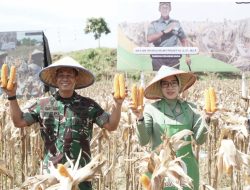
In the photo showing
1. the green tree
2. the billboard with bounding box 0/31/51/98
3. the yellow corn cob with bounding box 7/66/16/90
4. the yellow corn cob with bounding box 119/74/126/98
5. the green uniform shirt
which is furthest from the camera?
the green tree

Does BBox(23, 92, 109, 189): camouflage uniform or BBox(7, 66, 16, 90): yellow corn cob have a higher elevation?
BBox(7, 66, 16, 90): yellow corn cob

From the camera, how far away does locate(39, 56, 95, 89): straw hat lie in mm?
2785

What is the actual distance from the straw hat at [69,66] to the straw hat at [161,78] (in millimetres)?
367

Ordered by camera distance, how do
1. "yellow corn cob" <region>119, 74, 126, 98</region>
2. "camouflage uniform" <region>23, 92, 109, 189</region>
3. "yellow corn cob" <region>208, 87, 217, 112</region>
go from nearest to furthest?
1. "yellow corn cob" <region>119, 74, 126, 98</region>
2. "yellow corn cob" <region>208, 87, 217, 112</region>
3. "camouflage uniform" <region>23, 92, 109, 189</region>

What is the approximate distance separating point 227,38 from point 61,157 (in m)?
21.0

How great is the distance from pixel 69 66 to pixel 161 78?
1.78 feet

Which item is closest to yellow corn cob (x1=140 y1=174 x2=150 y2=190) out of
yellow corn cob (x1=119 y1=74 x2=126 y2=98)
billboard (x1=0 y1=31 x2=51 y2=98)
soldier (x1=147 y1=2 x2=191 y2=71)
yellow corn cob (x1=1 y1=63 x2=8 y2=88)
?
yellow corn cob (x1=119 y1=74 x2=126 y2=98)

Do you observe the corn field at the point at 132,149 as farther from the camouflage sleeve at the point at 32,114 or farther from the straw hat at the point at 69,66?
the straw hat at the point at 69,66

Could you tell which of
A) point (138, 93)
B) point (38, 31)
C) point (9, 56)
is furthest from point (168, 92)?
point (9, 56)

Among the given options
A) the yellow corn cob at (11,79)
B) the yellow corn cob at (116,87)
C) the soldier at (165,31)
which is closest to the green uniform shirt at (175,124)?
the yellow corn cob at (116,87)

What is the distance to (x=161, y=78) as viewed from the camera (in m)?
2.87

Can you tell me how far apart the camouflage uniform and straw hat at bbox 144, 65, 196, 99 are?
376 millimetres

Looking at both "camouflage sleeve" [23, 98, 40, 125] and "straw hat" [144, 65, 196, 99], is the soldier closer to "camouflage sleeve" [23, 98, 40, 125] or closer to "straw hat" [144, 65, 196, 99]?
"straw hat" [144, 65, 196, 99]

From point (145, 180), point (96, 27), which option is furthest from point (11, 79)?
point (96, 27)
